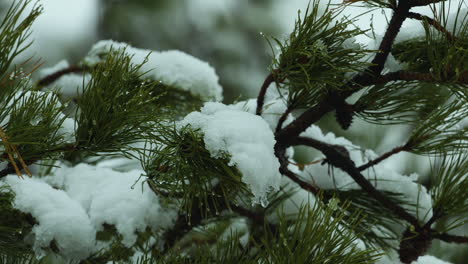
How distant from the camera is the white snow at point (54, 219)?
77 centimetres

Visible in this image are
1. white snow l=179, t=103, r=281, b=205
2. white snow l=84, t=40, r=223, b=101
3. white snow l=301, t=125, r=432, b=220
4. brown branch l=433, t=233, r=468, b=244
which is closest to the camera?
white snow l=179, t=103, r=281, b=205

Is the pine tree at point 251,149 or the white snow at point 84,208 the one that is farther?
the white snow at point 84,208

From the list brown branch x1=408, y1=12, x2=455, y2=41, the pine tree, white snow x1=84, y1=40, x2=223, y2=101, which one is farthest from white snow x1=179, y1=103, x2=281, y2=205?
white snow x1=84, y1=40, x2=223, y2=101

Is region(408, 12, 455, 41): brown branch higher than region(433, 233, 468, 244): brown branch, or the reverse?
region(408, 12, 455, 41): brown branch

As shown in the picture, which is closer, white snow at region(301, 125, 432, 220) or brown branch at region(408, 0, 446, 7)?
brown branch at region(408, 0, 446, 7)

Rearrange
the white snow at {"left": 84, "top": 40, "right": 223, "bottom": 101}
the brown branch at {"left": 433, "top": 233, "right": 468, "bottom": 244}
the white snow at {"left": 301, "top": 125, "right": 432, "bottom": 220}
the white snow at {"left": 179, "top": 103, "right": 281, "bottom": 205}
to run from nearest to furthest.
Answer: the white snow at {"left": 179, "top": 103, "right": 281, "bottom": 205} → the brown branch at {"left": 433, "top": 233, "right": 468, "bottom": 244} → the white snow at {"left": 301, "top": 125, "right": 432, "bottom": 220} → the white snow at {"left": 84, "top": 40, "right": 223, "bottom": 101}

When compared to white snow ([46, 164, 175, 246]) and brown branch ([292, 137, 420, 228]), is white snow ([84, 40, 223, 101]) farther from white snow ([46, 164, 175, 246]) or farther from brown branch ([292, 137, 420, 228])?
brown branch ([292, 137, 420, 228])

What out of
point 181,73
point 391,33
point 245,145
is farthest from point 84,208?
point 391,33

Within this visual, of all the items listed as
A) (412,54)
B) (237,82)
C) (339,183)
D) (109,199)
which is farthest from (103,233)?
(237,82)

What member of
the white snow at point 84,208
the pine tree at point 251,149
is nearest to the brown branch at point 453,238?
the pine tree at point 251,149

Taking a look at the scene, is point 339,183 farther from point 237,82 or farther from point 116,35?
point 116,35

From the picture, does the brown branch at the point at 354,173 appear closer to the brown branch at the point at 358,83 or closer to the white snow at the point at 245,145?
the brown branch at the point at 358,83

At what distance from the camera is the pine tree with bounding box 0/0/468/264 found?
60 centimetres

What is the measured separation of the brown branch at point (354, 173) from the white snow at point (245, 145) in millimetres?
184
